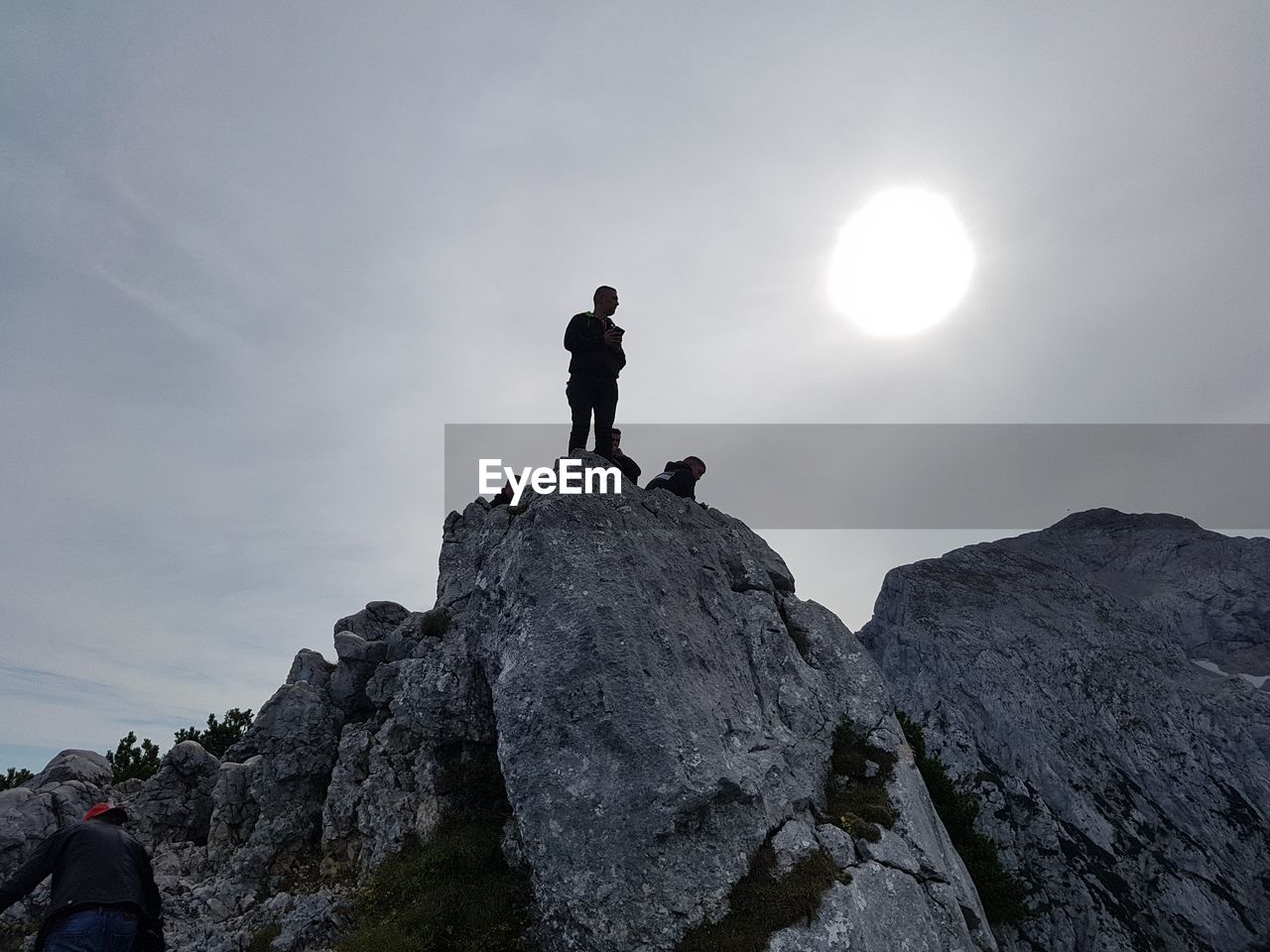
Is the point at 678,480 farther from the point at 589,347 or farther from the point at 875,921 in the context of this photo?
the point at 875,921

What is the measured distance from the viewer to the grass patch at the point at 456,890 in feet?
40.5

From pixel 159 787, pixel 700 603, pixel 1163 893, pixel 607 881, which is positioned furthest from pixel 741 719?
pixel 1163 893

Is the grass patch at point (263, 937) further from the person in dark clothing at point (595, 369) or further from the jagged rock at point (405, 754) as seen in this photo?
the person in dark clothing at point (595, 369)

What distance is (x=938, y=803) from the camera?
1928 centimetres

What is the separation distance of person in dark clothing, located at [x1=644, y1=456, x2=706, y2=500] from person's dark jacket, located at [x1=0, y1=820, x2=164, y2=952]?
1442cm

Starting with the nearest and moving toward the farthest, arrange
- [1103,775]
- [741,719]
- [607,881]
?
[607,881] < [741,719] < [1103,775]

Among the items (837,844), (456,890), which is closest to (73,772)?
(456,890)

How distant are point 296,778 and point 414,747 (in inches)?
142

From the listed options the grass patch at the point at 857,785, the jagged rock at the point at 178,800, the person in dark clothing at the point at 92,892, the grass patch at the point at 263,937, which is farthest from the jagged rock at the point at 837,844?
the jagged rock at the point at 178,800

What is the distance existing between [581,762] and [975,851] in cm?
1342

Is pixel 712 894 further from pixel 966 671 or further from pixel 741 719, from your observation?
pixel 966 671

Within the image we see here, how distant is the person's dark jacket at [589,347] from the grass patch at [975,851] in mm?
14739

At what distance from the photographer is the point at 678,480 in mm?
21328

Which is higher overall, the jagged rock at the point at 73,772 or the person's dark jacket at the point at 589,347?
the person's dark jacket at the point at 589,347
